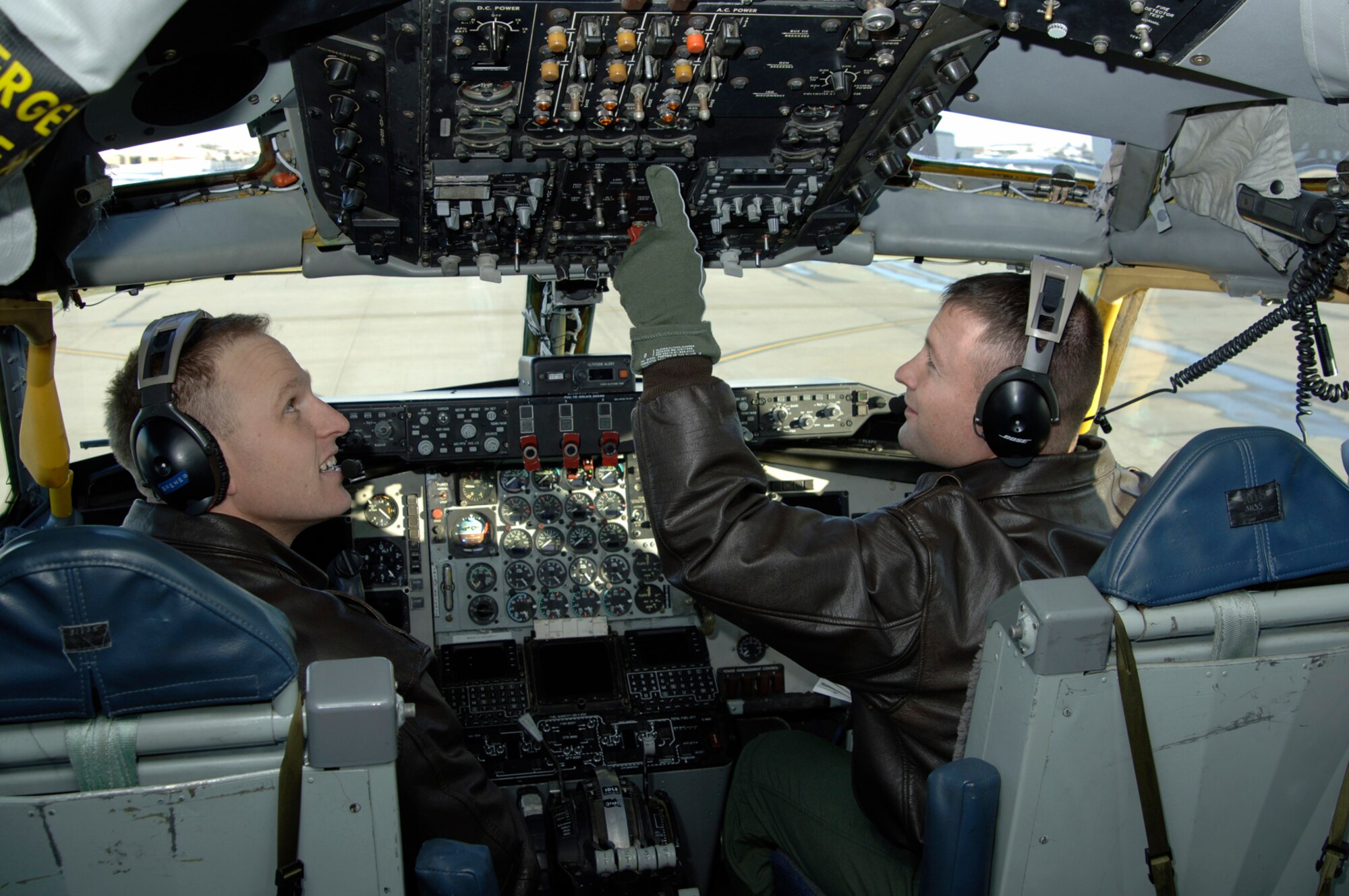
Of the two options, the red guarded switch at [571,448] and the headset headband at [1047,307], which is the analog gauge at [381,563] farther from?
the headset headband at [1047,307]

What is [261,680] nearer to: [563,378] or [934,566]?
[934,566]

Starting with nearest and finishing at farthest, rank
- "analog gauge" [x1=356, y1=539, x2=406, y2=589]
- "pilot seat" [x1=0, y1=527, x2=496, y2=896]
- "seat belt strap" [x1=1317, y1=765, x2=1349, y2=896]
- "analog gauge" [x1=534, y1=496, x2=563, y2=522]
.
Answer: "pilot seat" [x1=0, y1=527, x2=496, y2=896], "seat belt strap" [x1=1317, y1=765, x2=1349, y2=896], "analog gauge" [x1=356, y1=539, x2=406, y2=589], "analog gauge" [x1=534, y1=496, x2=563, y2=522]

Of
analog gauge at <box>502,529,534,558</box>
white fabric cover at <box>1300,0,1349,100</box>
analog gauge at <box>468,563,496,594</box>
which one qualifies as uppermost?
white fabric cover at <box>1300,0,1349,100</box>

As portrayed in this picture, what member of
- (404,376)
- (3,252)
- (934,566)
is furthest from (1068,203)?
(404,376)

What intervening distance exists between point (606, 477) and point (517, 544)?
13.9 inches

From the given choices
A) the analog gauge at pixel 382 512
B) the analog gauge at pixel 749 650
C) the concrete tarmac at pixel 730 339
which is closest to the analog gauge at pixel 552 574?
the analog gauge at pixel 382 512

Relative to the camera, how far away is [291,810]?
3.30 feet

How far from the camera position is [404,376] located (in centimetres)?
641

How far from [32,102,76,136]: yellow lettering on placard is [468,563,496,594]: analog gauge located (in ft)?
7.21

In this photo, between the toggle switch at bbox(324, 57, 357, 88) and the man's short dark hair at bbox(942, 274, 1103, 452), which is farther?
the toggle switch at bbox(324, 57, 357, 88)

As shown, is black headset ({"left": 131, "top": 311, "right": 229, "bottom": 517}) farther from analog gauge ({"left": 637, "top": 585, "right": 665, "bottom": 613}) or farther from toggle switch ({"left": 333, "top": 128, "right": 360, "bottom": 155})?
analog gauge ({"left": 637, "top": 585, "right": 665, "bottom": 613})

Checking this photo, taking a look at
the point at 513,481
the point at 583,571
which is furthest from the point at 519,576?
the point at 513,481

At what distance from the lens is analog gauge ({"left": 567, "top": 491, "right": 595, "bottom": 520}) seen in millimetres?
3289

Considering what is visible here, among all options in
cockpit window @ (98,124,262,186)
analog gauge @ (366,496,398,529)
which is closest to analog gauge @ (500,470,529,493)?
analog gauge @ (366,496,398,529)
